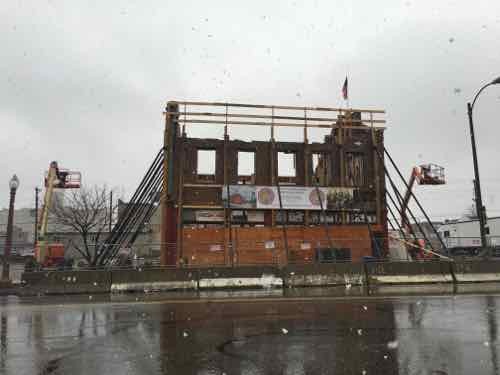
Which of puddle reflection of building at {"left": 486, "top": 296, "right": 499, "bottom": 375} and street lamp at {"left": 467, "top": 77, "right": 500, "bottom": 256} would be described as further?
street lamp at {"left": 467, "top": 77, "right": 500, "bottom": 256}

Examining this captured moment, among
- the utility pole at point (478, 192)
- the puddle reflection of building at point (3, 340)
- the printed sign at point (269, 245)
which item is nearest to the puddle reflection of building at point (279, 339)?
the puddle reflection of building at point (3, 340)

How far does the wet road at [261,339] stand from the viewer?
201 inches

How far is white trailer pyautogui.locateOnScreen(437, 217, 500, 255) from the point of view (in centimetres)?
4188

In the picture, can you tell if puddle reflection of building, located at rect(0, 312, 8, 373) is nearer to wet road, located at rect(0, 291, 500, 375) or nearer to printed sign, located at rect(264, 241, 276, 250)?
wet road, located at rect(0, 291, 500, 375)

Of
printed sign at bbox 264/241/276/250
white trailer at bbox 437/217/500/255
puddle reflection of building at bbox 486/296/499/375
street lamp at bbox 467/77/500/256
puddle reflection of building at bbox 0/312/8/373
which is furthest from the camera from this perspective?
white trailer at bbox 437/217/500/255

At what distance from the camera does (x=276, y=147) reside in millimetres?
23828

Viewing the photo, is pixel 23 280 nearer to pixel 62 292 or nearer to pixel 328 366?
pixel 62 292

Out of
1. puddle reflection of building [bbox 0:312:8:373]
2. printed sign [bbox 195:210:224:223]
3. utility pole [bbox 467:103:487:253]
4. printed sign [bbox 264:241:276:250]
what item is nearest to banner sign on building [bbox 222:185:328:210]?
printed sign [bbox 195:210:224:223]

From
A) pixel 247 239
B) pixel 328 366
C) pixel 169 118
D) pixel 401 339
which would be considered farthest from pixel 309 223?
pixel 328 366

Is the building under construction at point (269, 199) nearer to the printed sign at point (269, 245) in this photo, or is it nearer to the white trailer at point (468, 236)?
the printed sign at point (269, 245)

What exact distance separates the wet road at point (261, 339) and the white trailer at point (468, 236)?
35.5 m

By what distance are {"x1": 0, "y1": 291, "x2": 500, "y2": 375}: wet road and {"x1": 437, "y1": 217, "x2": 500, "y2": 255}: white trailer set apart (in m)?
35.5

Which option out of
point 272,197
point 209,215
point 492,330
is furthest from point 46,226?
point 492,330

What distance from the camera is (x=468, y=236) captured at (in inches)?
1772
